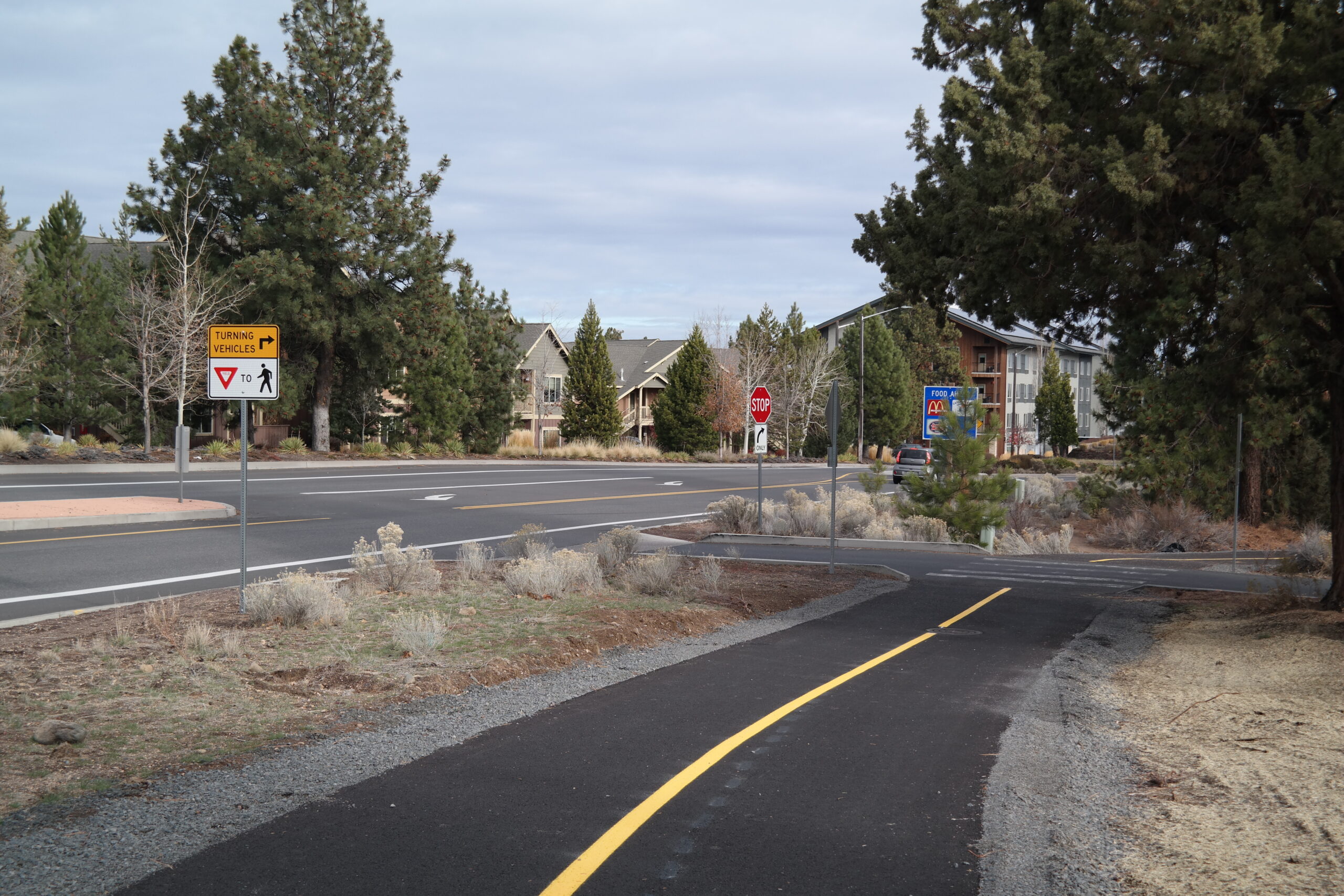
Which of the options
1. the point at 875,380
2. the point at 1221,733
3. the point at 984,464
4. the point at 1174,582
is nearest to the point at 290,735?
the point at 1221,733

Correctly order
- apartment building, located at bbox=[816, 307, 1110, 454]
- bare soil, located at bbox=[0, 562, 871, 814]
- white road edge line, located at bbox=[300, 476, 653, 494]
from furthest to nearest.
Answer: apartment building, located at bbox=[816, 307, 1110, 454] < white road edge line, located at bbox=[300, 476, 653, 494] < bare soil, located at bbox=[0, 562, 871, 814]

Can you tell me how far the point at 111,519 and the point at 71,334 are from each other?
19815mm

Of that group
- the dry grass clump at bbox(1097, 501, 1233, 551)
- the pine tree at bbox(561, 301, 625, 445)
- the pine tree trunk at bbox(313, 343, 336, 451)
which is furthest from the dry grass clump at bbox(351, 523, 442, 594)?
the pine tree at bbox(561, 301, 625, 445)

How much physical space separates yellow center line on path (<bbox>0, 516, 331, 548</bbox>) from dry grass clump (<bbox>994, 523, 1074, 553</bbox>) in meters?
14.6

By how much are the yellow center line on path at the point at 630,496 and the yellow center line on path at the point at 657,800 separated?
18.3 metres

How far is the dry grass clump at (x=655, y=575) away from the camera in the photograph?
508 inches

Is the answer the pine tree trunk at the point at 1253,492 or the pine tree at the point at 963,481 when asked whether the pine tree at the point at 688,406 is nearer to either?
the pine tree trunk at the point at 1253,492

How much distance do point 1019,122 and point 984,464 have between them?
12.6 m

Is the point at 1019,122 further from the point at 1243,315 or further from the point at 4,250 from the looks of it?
the point at 4,250

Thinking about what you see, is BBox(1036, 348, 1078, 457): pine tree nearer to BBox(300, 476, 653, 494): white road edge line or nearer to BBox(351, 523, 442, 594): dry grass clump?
BBox(300, 476, 653, 494): white road edge line

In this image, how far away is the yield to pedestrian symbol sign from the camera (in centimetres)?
1064

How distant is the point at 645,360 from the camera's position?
83.6m

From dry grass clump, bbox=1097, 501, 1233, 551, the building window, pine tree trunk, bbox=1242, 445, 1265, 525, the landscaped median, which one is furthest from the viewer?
the building window

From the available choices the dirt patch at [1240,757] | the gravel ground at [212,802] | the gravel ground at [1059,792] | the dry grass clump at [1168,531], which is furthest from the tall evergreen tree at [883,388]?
the gravel ground at [212,802]
